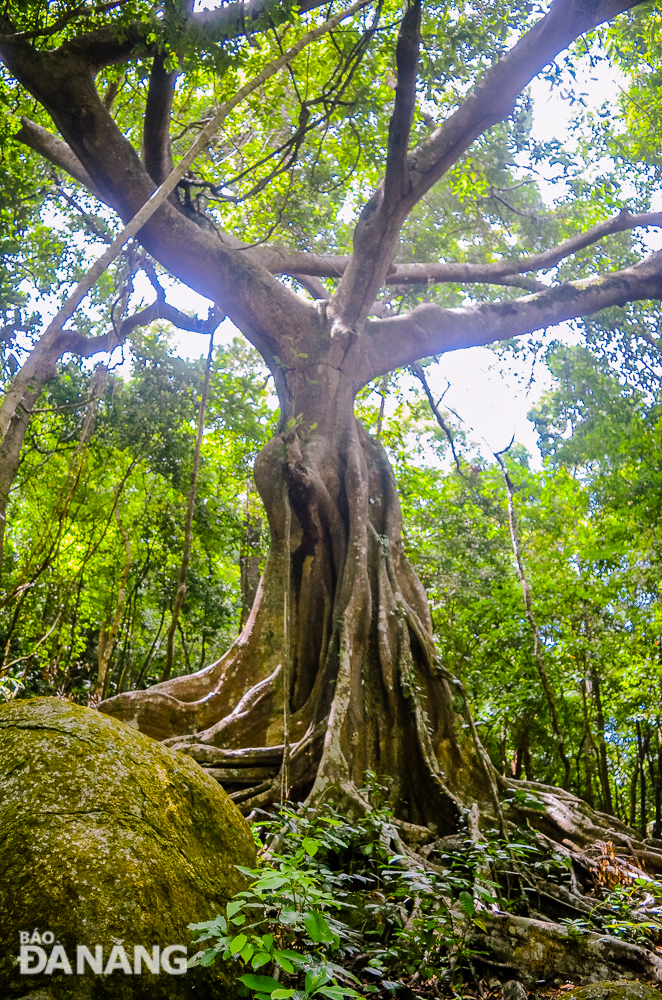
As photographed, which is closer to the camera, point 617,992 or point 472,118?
point 617,992

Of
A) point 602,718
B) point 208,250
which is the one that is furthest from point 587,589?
point 208,250

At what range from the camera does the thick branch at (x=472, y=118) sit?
213 inches

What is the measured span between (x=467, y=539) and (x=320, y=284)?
469 cm

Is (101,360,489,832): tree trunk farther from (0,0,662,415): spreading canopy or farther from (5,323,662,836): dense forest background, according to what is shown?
(5,323,662,836): dense forest background

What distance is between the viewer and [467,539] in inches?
415

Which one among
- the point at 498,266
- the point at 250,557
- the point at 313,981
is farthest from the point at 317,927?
the point at 250,557

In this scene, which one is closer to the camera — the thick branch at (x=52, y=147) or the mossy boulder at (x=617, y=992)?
the mossy boulder at (x=617, y=992)

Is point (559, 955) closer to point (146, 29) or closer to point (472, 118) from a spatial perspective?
point (146, 29)

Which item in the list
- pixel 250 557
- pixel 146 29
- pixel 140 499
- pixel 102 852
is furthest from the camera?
pixel 140 499

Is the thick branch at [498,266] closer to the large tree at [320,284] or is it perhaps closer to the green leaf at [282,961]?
the large tree at [320,284]

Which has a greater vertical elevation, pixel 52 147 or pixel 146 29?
pixel 52 147

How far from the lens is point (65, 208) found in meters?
9.82

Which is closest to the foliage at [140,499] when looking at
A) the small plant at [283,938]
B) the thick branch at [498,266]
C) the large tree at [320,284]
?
the large tree at [320,284]

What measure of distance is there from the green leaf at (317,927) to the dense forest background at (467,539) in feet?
23.9
